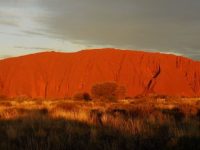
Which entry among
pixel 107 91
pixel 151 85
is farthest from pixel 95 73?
pixel 107 91

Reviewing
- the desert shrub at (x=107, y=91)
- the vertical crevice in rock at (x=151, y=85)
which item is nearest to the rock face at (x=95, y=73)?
the vertical crevice in rock at (x=151, y=85)

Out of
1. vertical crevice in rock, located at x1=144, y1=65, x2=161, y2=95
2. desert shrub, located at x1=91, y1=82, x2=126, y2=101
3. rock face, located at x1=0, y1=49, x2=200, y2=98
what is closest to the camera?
desert shrub, located at x1=91, y1=82, x2=126, y2=101

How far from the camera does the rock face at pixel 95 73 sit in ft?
312

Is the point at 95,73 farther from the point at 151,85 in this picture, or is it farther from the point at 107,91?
the point at 107,91

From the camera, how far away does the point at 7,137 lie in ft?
32.8

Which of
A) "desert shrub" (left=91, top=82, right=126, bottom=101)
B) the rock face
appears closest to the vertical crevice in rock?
the rock face

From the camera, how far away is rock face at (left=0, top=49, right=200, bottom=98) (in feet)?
312

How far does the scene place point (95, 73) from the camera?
100 meters

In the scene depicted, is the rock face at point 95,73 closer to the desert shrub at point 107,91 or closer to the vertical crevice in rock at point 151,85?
the vertical crevice in rock at point 151,85

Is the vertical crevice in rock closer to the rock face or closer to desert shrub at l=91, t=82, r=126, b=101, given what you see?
the rock face

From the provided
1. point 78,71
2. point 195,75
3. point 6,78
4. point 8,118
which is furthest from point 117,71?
point 8,118

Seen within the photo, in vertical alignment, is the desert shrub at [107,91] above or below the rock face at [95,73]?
below

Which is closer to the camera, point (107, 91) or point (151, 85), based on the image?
point (107, 91)

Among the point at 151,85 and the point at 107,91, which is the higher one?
the point at 151,85
